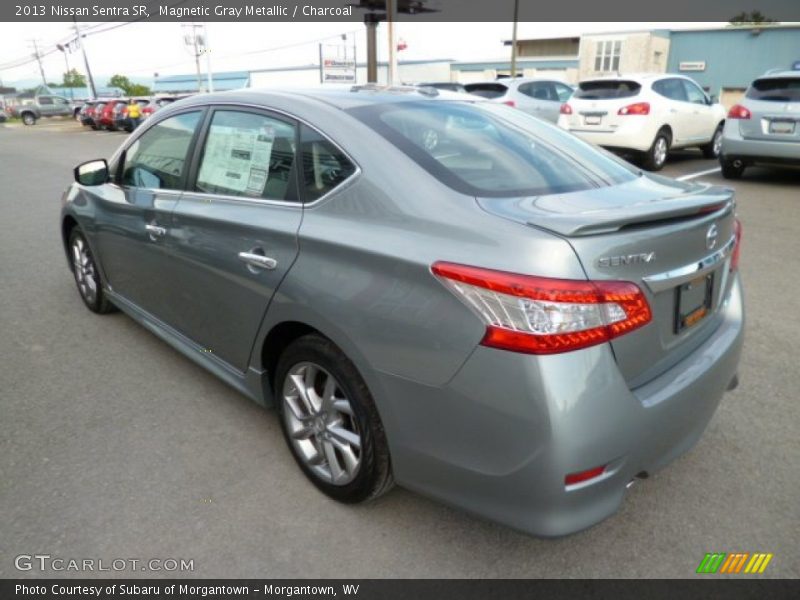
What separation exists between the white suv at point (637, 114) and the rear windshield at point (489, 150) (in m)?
7.92

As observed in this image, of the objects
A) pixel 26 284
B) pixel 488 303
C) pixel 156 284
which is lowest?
pixel 26 284

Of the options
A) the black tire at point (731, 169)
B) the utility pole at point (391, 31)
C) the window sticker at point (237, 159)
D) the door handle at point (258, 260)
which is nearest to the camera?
the door handle at point (258, 260)

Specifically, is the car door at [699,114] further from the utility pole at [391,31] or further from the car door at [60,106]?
the car door at [60,106]

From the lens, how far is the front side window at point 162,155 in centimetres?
317

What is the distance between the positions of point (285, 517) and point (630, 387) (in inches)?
56.6

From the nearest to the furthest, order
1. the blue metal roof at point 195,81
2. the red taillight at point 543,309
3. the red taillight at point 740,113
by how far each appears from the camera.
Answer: the red taillight at point 543,309 < the red taillight at point 740,113 < the blue metal roof at point 195,81

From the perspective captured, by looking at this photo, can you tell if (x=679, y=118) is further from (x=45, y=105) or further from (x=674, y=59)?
(x=45, y=105)

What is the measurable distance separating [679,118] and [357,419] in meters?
10.9

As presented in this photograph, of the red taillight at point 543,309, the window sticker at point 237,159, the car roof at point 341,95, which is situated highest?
the car roof at point 341,95

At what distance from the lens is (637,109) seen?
10266 millimetres

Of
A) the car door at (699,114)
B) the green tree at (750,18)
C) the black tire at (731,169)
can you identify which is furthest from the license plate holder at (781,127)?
the green tree at (750,18)

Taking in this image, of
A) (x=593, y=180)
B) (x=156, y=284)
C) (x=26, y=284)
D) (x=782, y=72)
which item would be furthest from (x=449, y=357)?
(x=782, y=72)

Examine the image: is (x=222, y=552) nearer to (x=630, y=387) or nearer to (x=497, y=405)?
(x=497, y=405)

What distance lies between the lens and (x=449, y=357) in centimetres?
184
